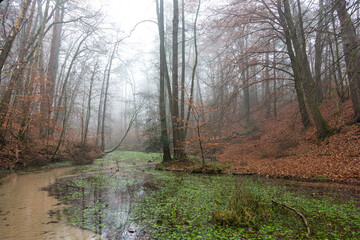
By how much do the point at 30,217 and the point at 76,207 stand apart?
0.71 metres

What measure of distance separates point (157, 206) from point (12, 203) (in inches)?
120

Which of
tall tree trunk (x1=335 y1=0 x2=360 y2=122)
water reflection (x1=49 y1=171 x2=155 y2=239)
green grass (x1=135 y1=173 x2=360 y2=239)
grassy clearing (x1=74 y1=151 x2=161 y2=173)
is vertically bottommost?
green grass (x1=135 y1=173 x2=360 y2=239)

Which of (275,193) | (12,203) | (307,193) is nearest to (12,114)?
(12,203)

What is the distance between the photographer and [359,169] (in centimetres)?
570

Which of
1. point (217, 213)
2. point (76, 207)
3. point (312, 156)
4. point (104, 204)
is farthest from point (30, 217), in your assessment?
Result: point (312, 156)

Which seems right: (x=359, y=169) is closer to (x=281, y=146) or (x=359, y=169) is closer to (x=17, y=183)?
(x=281, y=146)

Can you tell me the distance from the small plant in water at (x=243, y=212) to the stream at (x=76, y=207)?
1.25m

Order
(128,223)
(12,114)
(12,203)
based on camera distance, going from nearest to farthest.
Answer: (128,223), (12,203), (12,114)

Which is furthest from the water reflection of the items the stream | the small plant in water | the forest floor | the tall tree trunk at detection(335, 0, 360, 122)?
the tall tree trunk at detection(335, 0, 360, 122)

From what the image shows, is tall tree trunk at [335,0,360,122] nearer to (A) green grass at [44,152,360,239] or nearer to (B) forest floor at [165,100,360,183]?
(B) forest floor at [165,100,360,183]

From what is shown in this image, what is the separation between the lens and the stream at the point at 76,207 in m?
2.84

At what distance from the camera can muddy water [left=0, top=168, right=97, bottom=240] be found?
2772mm

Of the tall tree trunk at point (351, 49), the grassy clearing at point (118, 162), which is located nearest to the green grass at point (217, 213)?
the tall tree trunk at point (351, 49)

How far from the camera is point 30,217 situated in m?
3.40
